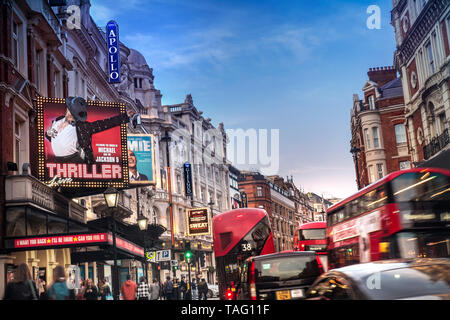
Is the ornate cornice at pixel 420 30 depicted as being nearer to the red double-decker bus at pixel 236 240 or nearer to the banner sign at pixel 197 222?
the red double-decker bus at pixel 236 240

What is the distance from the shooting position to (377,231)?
16750mm

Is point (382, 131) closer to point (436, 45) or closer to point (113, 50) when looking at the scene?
point (436, 45)

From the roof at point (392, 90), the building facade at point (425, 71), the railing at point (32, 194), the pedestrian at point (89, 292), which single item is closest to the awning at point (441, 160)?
the building facade at point (425, 71)

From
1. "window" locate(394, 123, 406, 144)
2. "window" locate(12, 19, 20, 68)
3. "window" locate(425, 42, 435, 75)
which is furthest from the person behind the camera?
"window" locate(394, 123, 406, 144)

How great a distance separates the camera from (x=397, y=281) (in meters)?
6.05

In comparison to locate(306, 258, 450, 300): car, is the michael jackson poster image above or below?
above

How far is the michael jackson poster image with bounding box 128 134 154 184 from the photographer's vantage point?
35.0 metres

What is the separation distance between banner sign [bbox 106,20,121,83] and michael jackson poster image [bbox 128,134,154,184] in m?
4.67

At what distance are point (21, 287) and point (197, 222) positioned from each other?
34664mm

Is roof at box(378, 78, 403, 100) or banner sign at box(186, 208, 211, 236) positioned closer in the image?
banner sign at box(186, 208, 211, 236)

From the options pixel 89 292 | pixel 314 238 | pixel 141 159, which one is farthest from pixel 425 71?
pixel 89 292

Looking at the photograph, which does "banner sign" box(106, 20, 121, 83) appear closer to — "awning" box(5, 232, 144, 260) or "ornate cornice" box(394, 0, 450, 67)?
"awning" box(5, 232, 144, 260)

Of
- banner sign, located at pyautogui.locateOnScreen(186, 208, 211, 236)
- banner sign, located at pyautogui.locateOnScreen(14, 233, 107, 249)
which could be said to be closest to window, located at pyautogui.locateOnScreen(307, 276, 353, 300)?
banner sign, located at pyautogui.locateOnScreen(14, 233, 107, 249)
